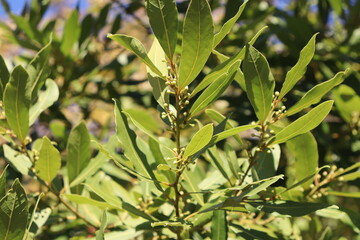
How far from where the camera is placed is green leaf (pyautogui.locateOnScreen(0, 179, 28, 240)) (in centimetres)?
82

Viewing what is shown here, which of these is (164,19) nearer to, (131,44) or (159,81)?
(131,44)

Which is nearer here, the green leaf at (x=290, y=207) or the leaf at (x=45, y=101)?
the green leaf at (x=290, y=207)

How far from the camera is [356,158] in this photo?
1896 mm

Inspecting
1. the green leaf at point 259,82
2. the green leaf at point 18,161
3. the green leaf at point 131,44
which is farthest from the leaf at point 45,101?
the green leaf at point 259,82

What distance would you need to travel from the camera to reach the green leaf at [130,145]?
970 millimetres

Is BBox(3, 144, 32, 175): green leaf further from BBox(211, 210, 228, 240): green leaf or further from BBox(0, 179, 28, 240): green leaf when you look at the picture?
BBox(211, 210, 228, 240): green leaf

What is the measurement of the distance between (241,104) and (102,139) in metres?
0.66

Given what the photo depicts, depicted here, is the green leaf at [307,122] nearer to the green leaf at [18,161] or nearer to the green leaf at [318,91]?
the green leaf at [318,91]

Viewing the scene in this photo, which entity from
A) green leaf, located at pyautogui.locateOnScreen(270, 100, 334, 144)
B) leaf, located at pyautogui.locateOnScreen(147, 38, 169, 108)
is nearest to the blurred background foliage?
leaf, located at pyautogui.locateOnScreen(147, 38, 169, 108)

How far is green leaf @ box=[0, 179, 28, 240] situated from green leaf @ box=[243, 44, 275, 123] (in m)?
0.48

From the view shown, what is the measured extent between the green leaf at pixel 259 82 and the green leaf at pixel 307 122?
2.3 inches

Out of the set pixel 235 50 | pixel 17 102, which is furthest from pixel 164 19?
pixel 235 50

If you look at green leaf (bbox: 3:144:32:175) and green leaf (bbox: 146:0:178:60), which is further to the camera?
green leaf (bbox: 3:144:32:175)

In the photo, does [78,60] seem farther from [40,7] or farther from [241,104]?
[241,104]
